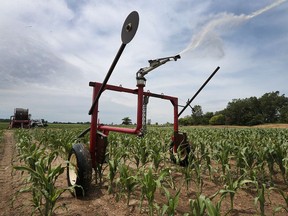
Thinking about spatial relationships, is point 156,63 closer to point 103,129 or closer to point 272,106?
point 103,129

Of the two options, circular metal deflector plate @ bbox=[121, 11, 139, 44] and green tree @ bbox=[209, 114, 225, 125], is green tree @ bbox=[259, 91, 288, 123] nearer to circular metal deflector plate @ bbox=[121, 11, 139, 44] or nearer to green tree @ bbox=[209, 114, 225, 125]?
green tree @ bbox=[209, 114, 225, 125]

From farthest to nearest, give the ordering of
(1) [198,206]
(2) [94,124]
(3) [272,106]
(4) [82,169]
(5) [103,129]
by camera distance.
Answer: (3) [272,106] → (5) [103,129] → (2) [94,124] → (4) [82,169] → (1) [198,206]

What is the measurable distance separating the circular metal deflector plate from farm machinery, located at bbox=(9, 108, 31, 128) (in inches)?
1173

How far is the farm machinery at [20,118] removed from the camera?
2944 centimetres

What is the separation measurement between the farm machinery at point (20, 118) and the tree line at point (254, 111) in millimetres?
50732

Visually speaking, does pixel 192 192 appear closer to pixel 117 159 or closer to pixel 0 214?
pixel 117 159

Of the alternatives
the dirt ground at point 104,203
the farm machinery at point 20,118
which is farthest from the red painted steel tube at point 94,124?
the farm machinery at point 20,118

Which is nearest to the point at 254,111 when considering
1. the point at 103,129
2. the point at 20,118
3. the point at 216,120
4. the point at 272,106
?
the point at 272,106

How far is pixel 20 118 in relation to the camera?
3031cm

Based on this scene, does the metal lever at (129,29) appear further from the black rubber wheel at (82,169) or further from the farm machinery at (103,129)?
the black rubber wheel at (82,169)

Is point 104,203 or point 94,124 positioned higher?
point 94,124

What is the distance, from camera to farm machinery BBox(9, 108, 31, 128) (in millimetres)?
29438

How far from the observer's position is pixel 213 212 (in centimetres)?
231

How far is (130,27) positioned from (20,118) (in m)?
31.6
